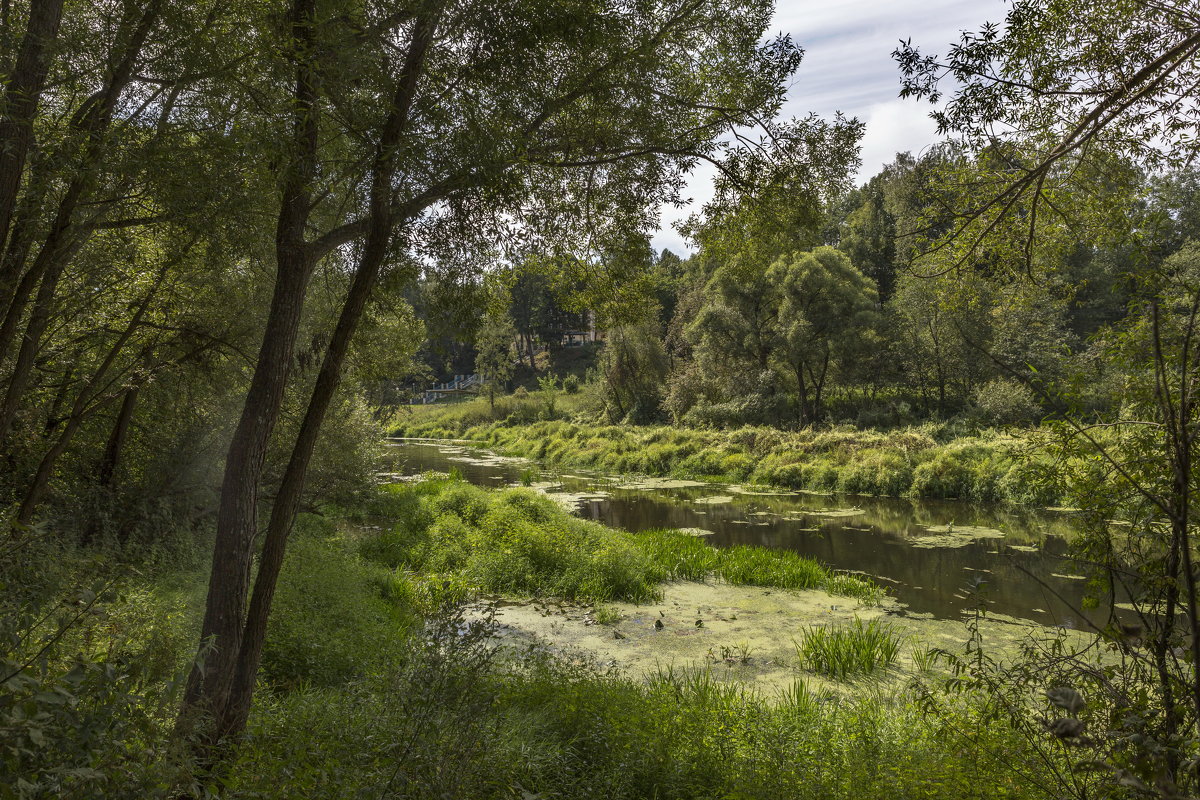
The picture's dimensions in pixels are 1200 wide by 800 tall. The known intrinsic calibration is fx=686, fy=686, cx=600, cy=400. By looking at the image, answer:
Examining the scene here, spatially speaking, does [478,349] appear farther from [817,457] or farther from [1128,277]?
[817,457]

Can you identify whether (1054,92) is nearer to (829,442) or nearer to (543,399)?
(829,442)

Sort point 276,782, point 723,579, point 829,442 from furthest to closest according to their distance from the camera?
point 829,442 → point 723,579 → point 276,782

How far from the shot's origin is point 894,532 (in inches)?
593

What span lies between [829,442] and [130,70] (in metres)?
21.9

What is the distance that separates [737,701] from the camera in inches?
225

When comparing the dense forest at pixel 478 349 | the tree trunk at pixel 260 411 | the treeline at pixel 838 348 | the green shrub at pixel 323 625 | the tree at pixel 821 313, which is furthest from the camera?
the tree at pixel 821 313

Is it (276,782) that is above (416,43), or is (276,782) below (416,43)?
below

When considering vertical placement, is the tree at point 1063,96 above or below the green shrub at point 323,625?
above

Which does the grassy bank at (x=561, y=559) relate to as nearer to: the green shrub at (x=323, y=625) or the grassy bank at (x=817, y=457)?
the green shrub at (x=323, y=625)

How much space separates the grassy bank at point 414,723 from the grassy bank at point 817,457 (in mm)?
10194

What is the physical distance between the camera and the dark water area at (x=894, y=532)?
399 inches

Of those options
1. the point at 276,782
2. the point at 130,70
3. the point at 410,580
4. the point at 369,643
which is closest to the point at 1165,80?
the point at 276,782

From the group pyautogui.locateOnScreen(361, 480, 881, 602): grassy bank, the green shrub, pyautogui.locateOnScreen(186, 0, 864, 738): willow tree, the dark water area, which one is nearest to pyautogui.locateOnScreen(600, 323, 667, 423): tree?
the dark water area

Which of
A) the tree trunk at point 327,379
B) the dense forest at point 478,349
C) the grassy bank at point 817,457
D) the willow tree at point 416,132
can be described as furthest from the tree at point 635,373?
the tree trunk at point 327,379
